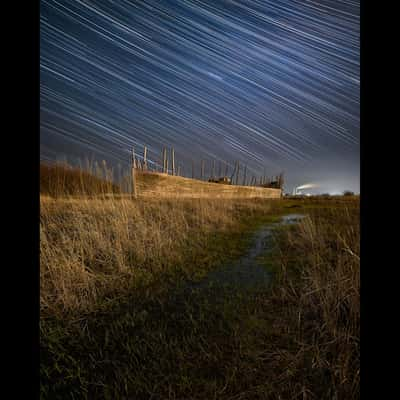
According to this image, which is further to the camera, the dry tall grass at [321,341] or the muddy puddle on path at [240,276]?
the muddy puddle on path at [240,276]

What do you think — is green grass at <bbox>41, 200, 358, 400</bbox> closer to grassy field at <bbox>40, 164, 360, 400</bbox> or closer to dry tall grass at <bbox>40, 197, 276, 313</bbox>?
grassy field at <bbox>40, 164, 360, 400</bbox>

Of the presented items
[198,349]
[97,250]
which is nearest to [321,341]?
[198,349]

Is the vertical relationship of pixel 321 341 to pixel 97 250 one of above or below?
below

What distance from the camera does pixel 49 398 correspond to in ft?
3.29

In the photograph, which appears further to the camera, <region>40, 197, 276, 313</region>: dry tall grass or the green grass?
<region>40, 197, 276, 313</region>: dry tall grass

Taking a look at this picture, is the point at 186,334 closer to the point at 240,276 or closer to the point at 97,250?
the point at 240,276

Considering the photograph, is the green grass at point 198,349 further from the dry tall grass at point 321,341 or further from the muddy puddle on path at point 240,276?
the muddy puddle on path at point 240,276

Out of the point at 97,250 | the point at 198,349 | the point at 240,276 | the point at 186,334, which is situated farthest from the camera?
the point at 97,250

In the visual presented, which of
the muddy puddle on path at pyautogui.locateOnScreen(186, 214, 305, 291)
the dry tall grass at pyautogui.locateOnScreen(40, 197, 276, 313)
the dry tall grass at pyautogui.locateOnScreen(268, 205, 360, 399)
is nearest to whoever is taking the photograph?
the dry tall grass at pyautogui.locateOnScreen(268, 205, 360, 399)

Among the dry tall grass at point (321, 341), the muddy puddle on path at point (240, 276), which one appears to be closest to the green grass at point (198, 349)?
the dry tall grass at point (321, 341)

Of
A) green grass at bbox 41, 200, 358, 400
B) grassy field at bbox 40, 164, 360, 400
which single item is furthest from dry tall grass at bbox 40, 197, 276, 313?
green grass at bbox 41, 200, 358, 400
